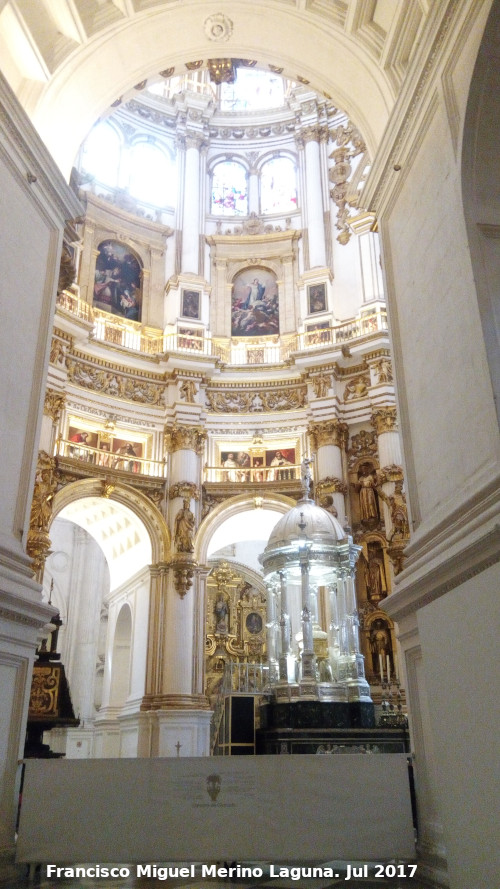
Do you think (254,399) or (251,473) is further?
(254,399)

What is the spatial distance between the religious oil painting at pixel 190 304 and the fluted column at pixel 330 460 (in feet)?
17.8

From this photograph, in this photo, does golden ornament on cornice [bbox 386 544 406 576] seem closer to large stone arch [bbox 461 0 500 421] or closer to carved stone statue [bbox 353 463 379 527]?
carved stone statue [bbox 353 463 379 527]

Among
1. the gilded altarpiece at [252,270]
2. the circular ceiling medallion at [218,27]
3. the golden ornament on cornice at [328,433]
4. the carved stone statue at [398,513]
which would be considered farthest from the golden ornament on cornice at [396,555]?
the circular ceiling medallion at [218,27]

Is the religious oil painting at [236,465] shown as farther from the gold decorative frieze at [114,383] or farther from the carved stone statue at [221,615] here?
the carved stone statue at [221,615]

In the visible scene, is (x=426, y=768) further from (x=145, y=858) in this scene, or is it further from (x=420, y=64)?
(x=420, y=64)

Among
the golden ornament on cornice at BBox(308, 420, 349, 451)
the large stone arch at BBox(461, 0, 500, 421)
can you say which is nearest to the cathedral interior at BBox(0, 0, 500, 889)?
the large stone arch at BBox(461, 0, 500, 421)

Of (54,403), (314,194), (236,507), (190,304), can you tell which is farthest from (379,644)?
(314,194)

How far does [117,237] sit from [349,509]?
1176 centimetres

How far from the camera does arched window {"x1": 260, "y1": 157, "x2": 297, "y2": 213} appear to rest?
25969 mm

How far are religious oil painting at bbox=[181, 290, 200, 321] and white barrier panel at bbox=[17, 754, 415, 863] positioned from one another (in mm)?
18298

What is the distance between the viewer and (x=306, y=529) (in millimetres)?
14758

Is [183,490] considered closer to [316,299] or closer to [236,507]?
[236,507]

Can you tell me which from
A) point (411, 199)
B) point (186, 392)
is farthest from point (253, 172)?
point (411, 199)

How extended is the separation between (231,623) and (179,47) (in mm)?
19820
